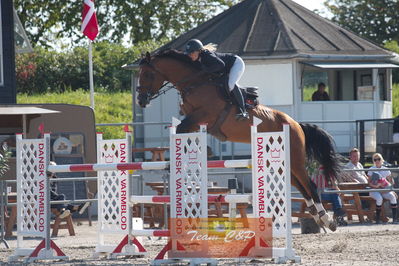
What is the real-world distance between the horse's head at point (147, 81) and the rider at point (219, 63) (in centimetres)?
49

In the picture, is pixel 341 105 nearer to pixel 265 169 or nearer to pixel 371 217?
pixel 371 217

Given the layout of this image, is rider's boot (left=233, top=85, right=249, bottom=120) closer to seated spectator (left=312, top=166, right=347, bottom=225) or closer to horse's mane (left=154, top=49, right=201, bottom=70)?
horse's mane (left=154, top=49, right=201, bottom=70)

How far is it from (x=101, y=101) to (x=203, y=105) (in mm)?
18957

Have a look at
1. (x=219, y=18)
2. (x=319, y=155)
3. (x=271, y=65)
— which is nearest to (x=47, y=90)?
(x=219, y=18)

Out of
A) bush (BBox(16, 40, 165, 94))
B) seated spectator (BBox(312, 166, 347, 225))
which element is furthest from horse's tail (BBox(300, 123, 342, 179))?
bush (BBox(16, 40, 165, 94))

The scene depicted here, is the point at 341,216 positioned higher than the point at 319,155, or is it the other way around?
the point at 319,155

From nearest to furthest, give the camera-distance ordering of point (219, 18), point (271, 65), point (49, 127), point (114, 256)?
point (114, 256)
point (49, 127)
point (271, 65)
point (219, 18)

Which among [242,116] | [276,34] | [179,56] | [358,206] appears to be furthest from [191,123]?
[276,34]

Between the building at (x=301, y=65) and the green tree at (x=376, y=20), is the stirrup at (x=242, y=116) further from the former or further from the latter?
the green tree at (x=376, y=20)

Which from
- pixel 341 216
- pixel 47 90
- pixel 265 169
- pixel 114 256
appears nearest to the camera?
pixel 265 169

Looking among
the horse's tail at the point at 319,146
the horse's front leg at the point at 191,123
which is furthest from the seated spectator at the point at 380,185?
the horse's front leg at the point at 191,123

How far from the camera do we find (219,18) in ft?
87.7

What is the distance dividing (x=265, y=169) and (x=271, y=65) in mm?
13435

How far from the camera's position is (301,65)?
23.9m
